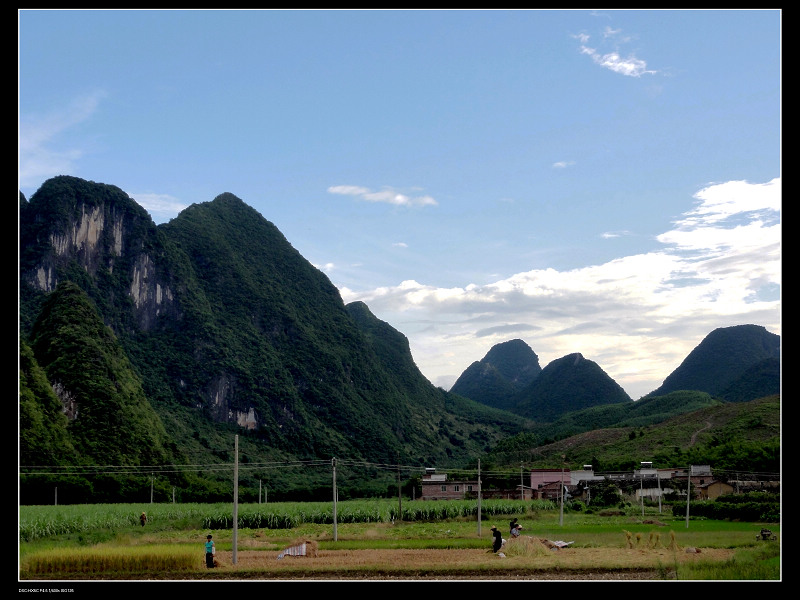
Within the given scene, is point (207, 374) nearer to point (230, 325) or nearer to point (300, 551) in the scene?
point (230, 325)

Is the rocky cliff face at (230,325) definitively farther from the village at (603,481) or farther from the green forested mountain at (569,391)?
the village at (603,481)

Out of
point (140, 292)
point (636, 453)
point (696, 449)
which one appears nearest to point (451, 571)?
point (696, 449)

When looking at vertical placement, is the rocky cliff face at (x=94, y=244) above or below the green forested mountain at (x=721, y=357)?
above

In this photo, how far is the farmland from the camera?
630 inches

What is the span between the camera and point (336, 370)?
418 feet

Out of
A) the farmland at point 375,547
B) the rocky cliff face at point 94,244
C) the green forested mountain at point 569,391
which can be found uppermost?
the rocky cliff face at point 94,244

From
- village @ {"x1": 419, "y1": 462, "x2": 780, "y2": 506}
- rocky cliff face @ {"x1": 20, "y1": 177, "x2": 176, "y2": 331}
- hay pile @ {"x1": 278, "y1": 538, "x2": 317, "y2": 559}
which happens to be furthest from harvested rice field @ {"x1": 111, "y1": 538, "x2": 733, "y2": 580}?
rocky cliff face @ {"x1": 20, "y1": 177, "x2": 176, "y2": 331}

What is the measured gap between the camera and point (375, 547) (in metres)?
22.3

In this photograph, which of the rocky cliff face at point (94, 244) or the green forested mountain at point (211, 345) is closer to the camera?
the green forested mountain at point (211, 345)

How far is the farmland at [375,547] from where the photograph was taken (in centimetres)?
1599

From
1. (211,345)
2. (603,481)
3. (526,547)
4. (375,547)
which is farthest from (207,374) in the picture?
(526,547)

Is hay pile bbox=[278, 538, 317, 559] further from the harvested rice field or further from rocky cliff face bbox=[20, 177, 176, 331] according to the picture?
rocky cliff face bbox=[20, 177, 176, 331]

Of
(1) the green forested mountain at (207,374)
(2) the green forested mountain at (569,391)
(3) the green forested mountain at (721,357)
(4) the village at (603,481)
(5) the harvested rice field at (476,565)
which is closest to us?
(5) the harvested rice field at (476,565)

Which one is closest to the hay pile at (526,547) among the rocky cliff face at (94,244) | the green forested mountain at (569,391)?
the rocky cliff face at (94,244)
